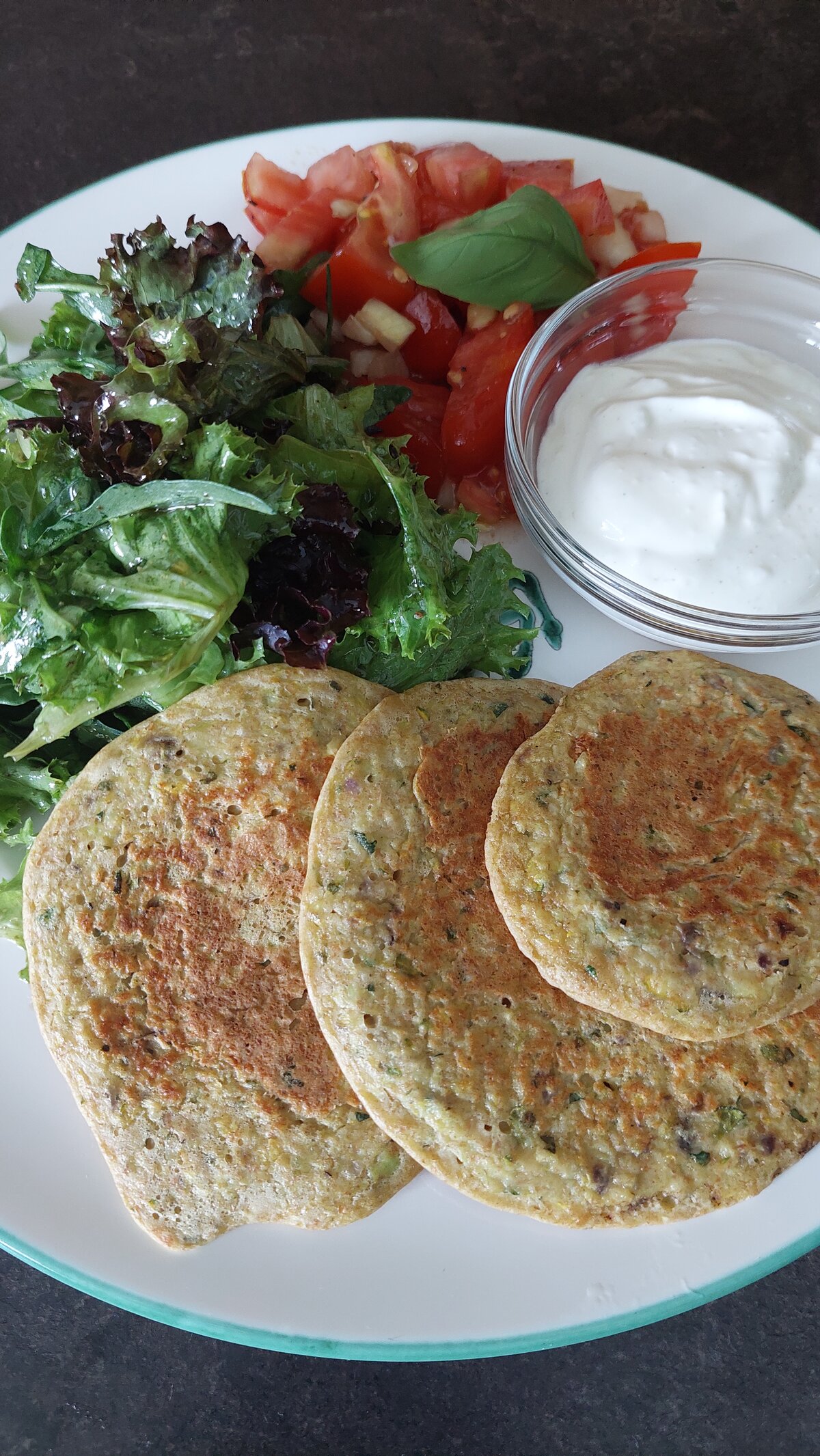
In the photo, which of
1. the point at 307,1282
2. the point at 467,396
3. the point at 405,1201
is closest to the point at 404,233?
the point at 467,396

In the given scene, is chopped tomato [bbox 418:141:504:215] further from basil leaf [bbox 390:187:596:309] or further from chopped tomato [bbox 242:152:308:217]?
chopped tomato [bbox 242:152:308:217]

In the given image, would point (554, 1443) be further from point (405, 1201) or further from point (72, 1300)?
point (72, 1300)

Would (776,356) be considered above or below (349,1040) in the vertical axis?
above

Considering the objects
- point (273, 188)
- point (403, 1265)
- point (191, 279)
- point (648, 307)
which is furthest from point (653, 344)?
point (403, 1265)

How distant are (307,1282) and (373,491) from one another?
2.01 meters

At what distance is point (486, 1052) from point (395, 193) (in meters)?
2.44

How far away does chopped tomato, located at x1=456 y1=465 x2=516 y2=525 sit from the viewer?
3139 mm

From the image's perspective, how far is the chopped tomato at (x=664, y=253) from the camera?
10.5ft

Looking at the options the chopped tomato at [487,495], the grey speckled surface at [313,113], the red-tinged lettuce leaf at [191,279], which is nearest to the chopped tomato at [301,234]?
the red-tinged lettuce leaf at [191,279]

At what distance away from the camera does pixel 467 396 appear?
9.98 ft

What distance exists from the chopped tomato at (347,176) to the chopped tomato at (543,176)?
1.42 ft

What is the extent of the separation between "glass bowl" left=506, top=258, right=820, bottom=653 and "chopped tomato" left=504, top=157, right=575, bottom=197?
0.39 metres

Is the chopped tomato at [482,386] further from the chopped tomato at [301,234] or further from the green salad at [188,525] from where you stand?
the chopped tomato at [301,234]

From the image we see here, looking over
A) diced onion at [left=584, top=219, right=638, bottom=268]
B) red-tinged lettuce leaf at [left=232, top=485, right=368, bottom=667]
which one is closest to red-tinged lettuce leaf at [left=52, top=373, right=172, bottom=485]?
red-tinged lettuce leaf at [left=232, top=485, right=368, bottom=667]
